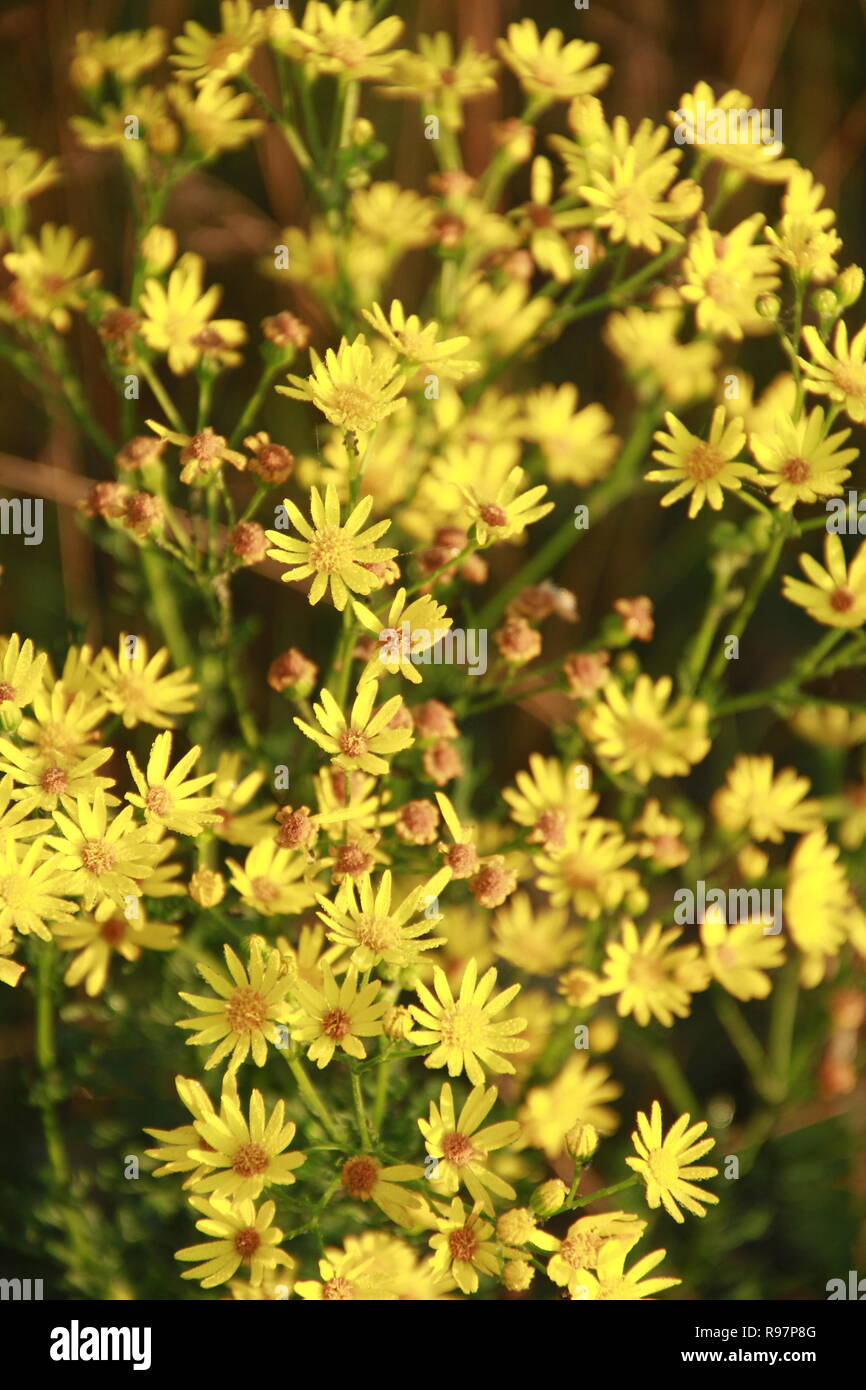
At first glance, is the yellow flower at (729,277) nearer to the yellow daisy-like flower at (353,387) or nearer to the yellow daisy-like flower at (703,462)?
→ the yellow daisy-like flower at (703,462)

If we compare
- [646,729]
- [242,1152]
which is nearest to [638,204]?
[646,729]

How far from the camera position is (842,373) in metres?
2.20

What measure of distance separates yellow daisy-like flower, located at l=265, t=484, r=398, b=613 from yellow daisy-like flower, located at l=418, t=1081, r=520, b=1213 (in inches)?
34.1

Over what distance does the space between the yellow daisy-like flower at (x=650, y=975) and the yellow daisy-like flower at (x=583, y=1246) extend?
0.44 meters

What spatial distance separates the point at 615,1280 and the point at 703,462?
1.48m

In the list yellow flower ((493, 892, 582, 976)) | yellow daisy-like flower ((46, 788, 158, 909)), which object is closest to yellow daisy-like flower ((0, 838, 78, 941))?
yellow daisy-like flower ((46, 788, 158, 909))

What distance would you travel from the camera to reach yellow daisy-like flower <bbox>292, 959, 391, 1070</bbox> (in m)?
1.94

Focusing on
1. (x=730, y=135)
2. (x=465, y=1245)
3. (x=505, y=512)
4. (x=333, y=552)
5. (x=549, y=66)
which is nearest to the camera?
(x=465, y=1245)

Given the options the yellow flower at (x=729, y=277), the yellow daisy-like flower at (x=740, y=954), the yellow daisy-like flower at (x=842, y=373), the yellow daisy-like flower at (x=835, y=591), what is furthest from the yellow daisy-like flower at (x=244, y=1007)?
the yellow flower at (x=729, y=277)

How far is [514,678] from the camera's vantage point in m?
2.56

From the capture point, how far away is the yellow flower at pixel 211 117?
8.57ft

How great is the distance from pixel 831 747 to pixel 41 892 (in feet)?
7.18

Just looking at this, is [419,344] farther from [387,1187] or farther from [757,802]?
[387,1187]
